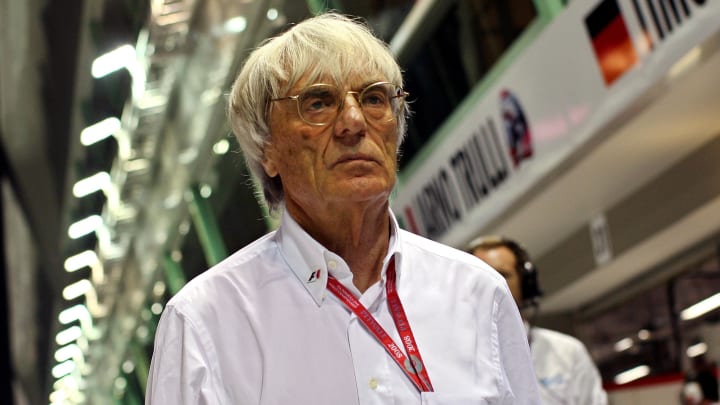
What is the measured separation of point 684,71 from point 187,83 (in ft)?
21.0

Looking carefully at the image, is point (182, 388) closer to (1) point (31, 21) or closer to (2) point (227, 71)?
(2) point (227, 71)

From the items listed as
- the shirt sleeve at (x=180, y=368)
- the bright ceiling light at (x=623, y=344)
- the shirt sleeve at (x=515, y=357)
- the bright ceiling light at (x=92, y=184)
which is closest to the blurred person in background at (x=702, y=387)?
the bright ceiling light at (x=623, y=344)

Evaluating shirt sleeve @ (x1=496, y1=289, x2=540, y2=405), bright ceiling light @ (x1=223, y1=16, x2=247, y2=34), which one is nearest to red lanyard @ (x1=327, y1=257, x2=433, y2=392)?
shirt sleeve @ (x1=496, y1=289, x2=540, y2=405)

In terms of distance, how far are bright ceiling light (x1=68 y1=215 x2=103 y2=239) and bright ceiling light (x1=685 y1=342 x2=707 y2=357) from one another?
10.6 metres

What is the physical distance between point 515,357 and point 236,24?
23.8 feet

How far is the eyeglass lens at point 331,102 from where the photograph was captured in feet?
7.16

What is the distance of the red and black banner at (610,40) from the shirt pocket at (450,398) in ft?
12.6

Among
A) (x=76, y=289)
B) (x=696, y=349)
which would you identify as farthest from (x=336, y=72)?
(x=76, y=289)

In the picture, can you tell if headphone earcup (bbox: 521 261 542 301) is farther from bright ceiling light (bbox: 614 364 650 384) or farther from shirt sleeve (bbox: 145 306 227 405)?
bright ceiling light (bbox: 614 364 650 384)

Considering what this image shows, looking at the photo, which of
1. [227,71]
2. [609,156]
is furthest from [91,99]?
[609,156]

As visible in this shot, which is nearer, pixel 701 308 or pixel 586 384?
pixel 586 384

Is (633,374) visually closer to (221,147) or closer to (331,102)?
(221,147)

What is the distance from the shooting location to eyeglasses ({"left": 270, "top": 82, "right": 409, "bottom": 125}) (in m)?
2.18

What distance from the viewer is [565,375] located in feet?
14.9
